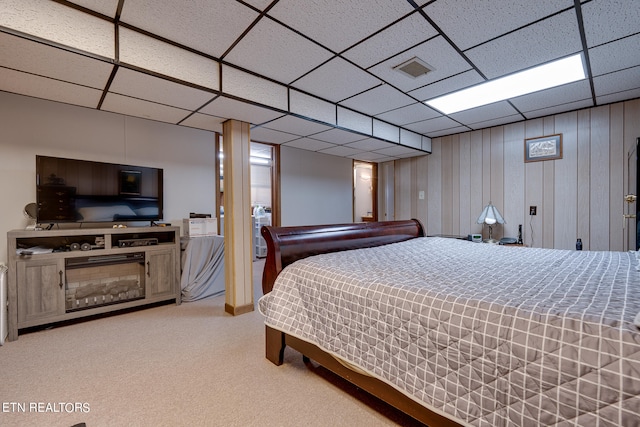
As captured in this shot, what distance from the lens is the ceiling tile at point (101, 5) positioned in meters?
1.74

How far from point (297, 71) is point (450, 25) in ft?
4.33

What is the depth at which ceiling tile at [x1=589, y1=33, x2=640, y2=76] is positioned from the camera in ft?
7.16

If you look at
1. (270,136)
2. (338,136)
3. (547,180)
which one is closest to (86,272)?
(270,136)

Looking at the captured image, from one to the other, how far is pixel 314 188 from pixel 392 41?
141 inches

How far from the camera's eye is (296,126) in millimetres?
3566

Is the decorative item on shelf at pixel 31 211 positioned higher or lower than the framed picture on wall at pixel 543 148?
lower

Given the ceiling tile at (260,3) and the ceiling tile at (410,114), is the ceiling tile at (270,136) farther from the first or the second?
the ceiling tile at (260,3)

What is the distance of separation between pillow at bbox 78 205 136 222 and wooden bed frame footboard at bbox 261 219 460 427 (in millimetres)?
2136

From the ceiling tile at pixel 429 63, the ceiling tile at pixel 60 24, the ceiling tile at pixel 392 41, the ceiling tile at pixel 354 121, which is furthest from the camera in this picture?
the ceiling tile at pixel 354 121

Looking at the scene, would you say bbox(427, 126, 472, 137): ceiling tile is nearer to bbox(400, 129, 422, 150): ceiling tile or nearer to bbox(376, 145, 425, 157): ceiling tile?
bbox(400, 129, 422, 150): ceiling tile

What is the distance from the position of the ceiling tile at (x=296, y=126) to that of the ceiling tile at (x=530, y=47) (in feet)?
5.79

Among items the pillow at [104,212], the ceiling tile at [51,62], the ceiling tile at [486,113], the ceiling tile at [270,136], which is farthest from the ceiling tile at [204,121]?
the ceiling tile at [486,113]

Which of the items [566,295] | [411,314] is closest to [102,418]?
[411,314]

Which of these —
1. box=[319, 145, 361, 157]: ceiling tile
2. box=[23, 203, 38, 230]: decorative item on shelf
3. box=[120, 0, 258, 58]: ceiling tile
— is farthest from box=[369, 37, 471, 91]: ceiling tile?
box=[23, 203, 38, 230]: decorative item on shelf
